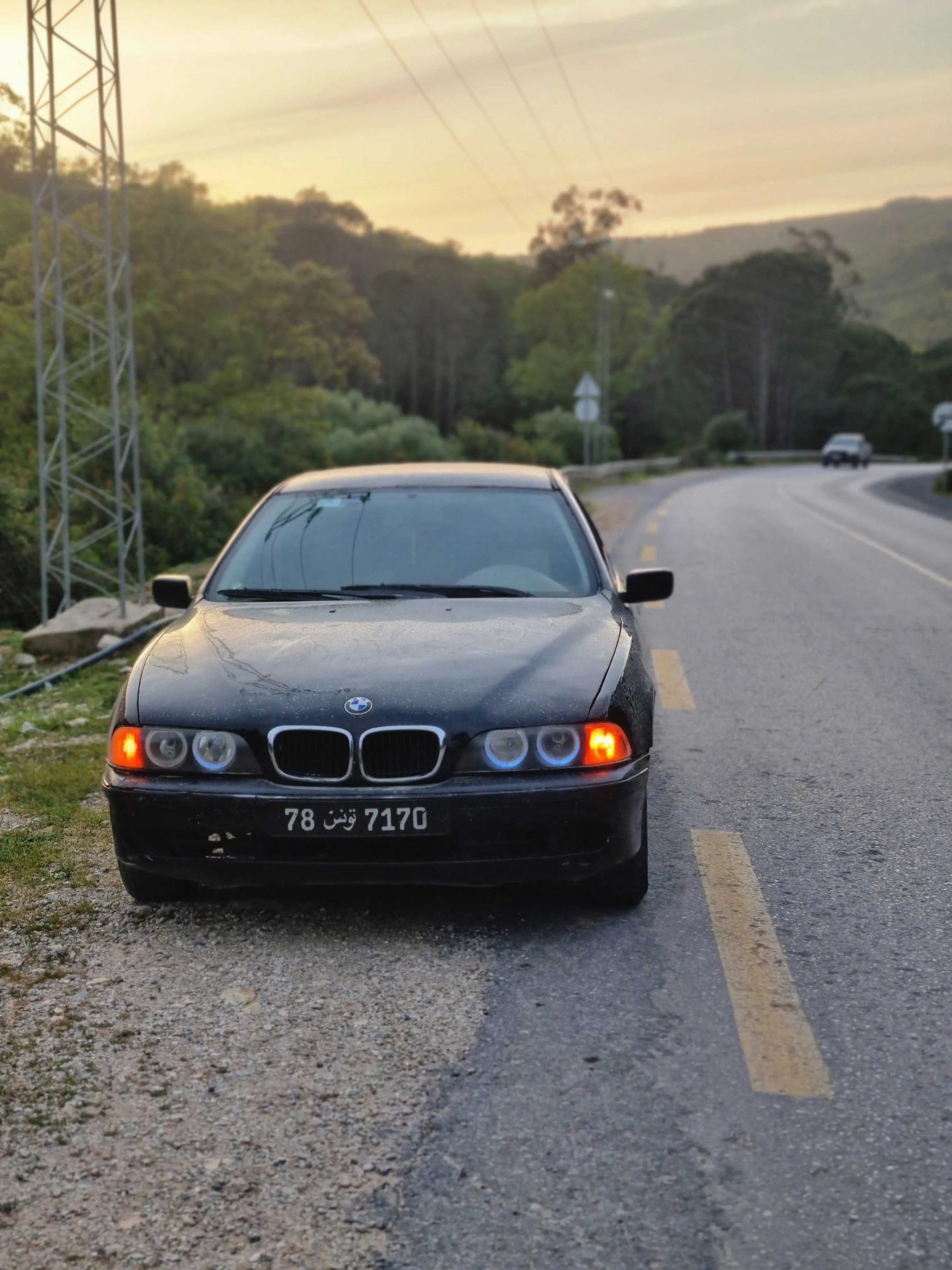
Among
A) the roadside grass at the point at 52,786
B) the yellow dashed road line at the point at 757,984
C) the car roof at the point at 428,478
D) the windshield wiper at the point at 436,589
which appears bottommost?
the roadside grass at the point at 52,786

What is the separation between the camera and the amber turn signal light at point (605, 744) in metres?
4.08

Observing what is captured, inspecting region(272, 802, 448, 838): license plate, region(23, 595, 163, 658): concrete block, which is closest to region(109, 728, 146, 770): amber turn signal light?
region(272, 802, 448, 838): license plate

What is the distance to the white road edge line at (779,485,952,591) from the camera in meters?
14.7

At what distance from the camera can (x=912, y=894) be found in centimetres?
454

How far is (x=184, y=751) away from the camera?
4121mm

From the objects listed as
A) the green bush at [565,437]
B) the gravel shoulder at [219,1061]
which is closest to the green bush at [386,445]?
the green bush at [565,437]

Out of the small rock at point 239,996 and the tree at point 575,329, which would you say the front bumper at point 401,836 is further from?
the tree at point 575,329

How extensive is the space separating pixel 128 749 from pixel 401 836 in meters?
0.93

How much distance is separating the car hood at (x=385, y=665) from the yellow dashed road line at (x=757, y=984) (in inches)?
33.5

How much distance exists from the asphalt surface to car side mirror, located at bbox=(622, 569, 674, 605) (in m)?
0.88

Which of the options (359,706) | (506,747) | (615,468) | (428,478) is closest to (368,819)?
(359,706)

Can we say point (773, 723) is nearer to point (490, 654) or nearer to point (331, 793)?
point (490, 654)

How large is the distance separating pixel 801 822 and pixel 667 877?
0.94 meters

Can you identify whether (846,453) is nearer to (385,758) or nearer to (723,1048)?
(385,758)
